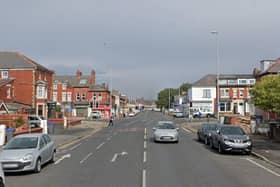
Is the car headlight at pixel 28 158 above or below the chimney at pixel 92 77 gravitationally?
below

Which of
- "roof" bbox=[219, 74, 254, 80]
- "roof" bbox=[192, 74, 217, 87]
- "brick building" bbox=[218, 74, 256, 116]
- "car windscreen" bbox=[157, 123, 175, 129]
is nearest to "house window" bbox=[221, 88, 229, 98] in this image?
"brick building" bbox=[218, 74, 256, 116]

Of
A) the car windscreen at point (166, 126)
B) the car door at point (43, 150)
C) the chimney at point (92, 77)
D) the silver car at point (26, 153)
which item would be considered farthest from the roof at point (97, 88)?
the car door at point (43, 150)

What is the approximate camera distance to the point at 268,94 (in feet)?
77.3

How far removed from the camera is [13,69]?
63375 mm

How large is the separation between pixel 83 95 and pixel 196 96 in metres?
26.6

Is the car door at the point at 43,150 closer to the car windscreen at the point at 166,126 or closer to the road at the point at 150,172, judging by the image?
the road at the point at 150,172

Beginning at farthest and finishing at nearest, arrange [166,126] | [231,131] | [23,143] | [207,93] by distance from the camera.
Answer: [207,93] < [166,126] < [231,131] < [23,143]

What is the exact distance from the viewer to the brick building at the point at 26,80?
2468 inches

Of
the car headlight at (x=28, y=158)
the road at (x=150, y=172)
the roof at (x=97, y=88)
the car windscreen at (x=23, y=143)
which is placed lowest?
the road at (x=150, y=172)

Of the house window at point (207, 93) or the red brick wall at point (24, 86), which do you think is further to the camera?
the house window at point (207, 93)

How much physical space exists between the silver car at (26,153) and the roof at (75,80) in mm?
83404

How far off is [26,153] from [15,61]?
173ft

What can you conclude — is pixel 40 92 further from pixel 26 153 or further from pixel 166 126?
pixel 26 153

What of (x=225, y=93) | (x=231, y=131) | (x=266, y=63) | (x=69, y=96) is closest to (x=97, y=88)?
(x=69, y=96)
